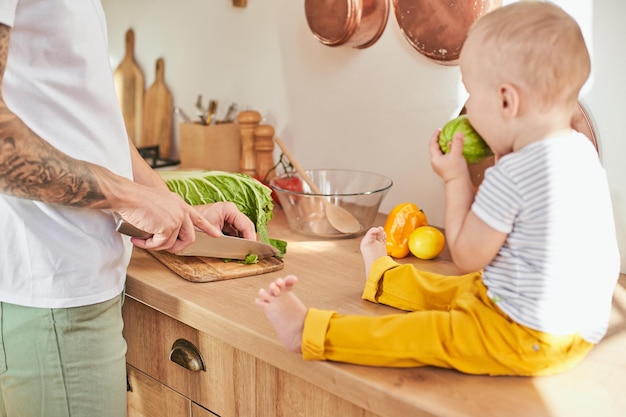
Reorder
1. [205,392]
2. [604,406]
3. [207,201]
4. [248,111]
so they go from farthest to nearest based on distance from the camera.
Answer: [248,111], [207,201], [205,392], [604,406]

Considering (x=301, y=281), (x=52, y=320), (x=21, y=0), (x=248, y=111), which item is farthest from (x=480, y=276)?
(x=248, y=111)

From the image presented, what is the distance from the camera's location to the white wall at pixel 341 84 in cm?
140

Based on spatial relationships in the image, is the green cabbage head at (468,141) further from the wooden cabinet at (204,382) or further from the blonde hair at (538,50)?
the wooden cabinet at (204,382)

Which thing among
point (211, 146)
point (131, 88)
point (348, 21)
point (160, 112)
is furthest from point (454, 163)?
point (131, 88)

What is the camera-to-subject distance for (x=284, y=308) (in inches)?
40.5

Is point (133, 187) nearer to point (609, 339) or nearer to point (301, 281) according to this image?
point (301, 281)

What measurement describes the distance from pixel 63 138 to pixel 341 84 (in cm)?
93

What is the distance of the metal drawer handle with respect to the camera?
4.33 feet

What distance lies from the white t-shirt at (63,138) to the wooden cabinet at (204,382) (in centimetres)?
21

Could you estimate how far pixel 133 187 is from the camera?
3.73ft

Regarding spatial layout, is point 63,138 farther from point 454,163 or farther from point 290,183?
point 290,183

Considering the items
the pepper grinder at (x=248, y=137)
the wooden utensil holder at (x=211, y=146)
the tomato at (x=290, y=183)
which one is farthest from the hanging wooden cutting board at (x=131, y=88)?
the tomato at (x=290, y=183)

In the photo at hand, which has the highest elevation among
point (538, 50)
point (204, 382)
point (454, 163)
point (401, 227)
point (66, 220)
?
point (538, 50)

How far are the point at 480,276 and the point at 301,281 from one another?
0.36 m
